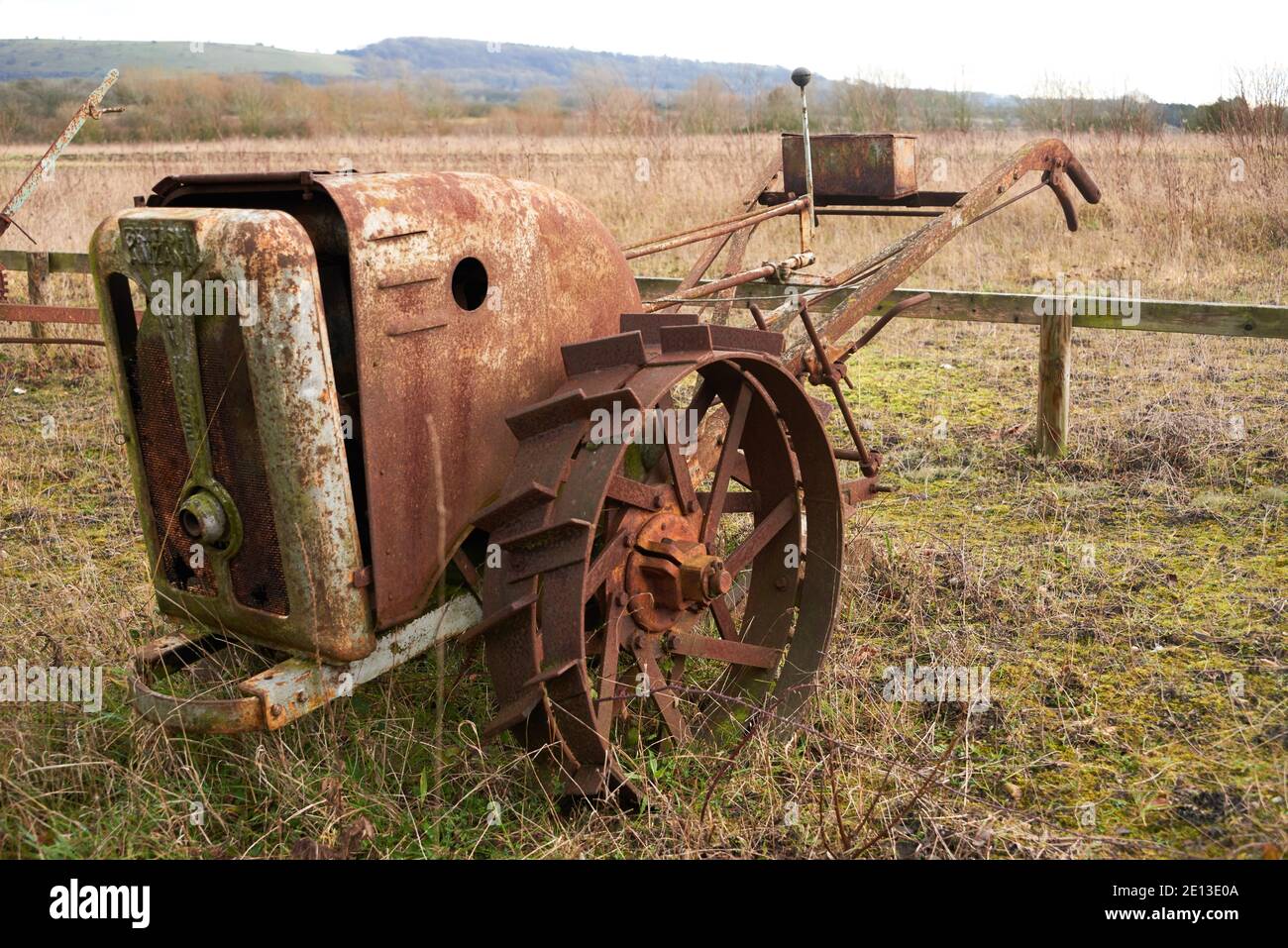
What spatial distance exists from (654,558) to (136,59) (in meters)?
106

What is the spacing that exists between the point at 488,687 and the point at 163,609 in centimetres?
98

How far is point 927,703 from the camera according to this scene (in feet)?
11.9

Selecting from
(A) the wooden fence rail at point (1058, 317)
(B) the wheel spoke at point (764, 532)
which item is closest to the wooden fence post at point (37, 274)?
(A) the wooden fence rail at point (1058, 317)

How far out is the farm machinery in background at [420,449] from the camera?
2645 millimetres

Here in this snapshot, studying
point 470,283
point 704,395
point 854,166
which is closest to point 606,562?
point 704,395

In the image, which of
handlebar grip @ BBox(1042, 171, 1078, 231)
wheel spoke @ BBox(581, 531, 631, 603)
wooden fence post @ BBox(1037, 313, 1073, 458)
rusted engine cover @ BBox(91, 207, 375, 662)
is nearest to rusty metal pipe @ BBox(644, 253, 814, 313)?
wheel spoke @ BBox(581, 531, 631, 603)

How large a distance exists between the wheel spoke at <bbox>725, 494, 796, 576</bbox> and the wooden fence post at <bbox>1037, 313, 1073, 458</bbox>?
9.39ft

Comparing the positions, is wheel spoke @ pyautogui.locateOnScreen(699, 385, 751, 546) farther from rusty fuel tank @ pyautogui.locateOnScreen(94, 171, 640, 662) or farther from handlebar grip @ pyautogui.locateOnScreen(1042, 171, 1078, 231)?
handlebar grip @ pyautogui.locateOnScreen(1042, 171, 1078, 231)

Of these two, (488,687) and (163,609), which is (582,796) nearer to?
(488,687)

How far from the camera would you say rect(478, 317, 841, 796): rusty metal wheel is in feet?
8.87

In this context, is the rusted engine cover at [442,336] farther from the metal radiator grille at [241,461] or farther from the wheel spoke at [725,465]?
the wheel spoke at [725,465]

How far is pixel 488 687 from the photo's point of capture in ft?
11.7

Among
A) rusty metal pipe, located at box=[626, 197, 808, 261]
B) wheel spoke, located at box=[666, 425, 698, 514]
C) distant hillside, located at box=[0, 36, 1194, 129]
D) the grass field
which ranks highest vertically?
distant hillside, located at box=[0, 36, 1194, 129]

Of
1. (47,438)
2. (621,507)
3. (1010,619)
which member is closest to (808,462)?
(621,507)
